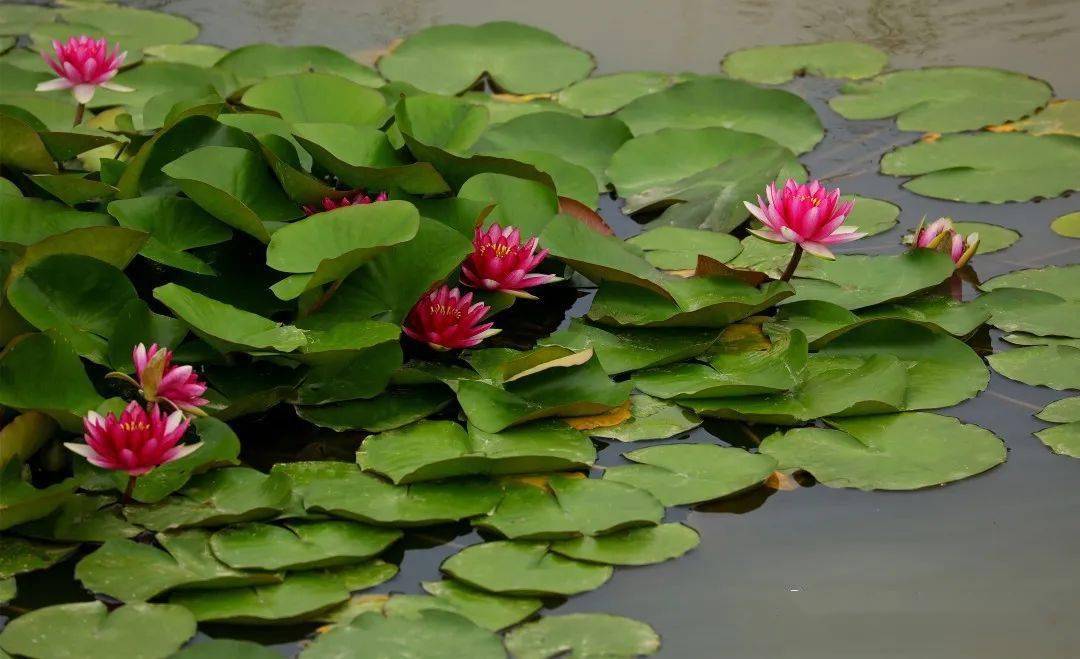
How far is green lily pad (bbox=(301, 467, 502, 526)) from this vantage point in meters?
1.93

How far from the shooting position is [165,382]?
6.49 ft

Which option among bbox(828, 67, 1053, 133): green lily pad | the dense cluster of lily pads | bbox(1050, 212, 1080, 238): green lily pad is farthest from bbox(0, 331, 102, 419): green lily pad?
bbox(828, 67, 1053, 133): green lily pad

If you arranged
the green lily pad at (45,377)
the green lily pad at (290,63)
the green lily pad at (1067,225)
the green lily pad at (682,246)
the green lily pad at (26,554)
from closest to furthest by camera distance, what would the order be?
the green lily pad at (26,554) < the green lily pad at (45,377) < the green lily pad at (682,246) < the green lily pad at (1067,225) < the green lily pad at (290,63)

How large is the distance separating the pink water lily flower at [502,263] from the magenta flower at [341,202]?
211 millimetres

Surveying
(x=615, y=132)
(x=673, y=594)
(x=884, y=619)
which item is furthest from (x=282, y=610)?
(x=615, y=132)

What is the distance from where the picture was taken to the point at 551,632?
174cm

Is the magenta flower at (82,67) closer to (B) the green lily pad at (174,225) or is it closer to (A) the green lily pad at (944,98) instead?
(B) the green lily pad at (174,225)

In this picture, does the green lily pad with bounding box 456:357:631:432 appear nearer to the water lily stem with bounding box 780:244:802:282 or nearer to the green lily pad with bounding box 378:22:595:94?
the water lily stem with bounding box 780:244:802:282

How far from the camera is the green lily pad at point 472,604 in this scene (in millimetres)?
1755

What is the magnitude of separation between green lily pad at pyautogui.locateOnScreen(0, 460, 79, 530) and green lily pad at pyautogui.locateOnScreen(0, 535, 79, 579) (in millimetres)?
28

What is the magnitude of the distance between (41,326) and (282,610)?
70cm

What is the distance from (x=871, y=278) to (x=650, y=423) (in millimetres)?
664

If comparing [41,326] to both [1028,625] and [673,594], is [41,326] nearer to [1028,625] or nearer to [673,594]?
[673,594]

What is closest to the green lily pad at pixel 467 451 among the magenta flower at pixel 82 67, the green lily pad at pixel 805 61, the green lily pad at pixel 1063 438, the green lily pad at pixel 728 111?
the green lily pad at pixel 1063 438
